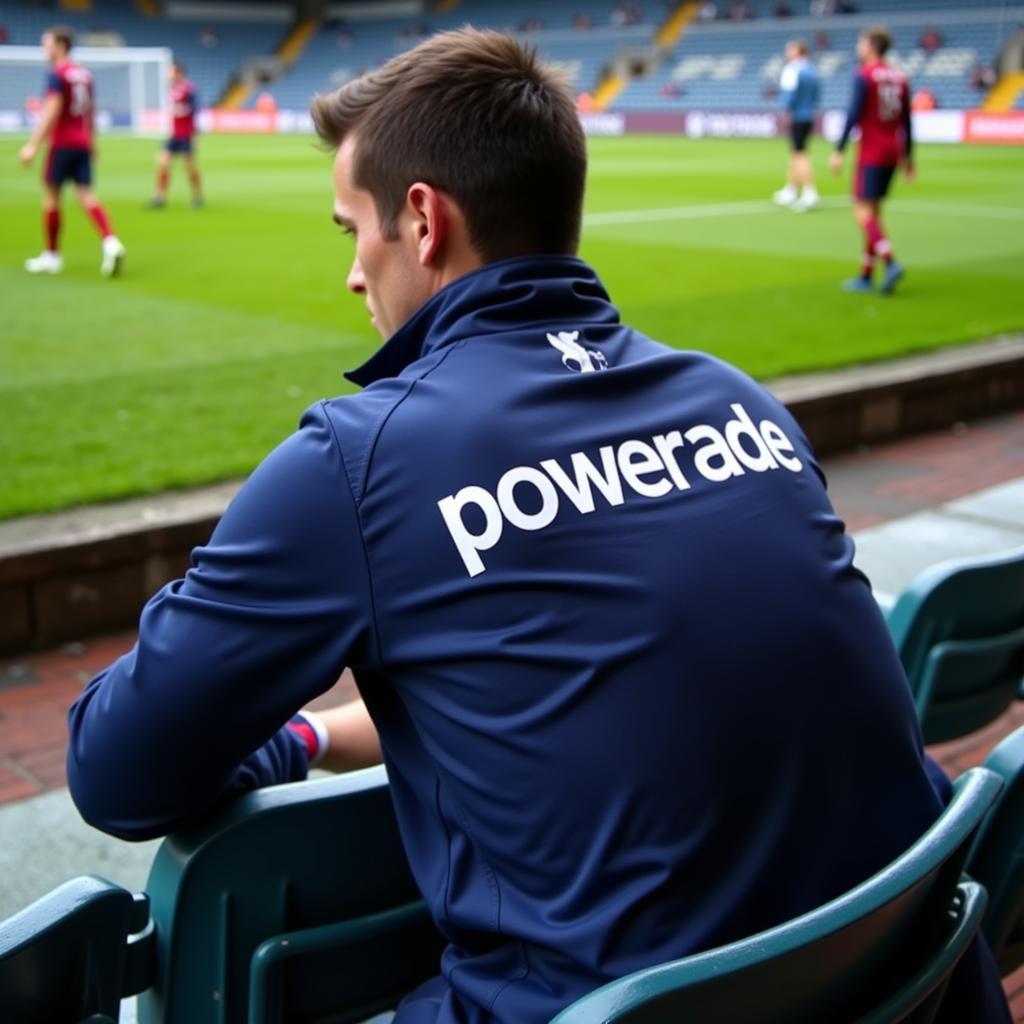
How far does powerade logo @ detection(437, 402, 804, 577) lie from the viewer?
143 centimetres

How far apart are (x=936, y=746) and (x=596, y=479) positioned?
2.07m

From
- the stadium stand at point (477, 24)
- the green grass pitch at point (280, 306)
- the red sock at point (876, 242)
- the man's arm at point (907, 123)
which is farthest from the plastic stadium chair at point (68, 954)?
the stadium stand at point (477, 24)

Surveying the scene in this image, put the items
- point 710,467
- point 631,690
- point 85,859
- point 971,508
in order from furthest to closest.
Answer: point 971,508, point 85,859, point 710,467, point 631,690

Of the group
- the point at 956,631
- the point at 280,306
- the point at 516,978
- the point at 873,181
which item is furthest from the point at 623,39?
the point at 516,978

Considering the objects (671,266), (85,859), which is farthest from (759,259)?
(85,859)

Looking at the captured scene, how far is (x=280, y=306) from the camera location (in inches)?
→ 398

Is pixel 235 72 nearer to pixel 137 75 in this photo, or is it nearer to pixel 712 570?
pixel 137 75

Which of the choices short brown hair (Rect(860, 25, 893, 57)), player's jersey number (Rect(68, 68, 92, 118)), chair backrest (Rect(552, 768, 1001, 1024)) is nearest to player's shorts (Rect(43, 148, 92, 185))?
player's jersey number (Rect(68, 68, 92, 118))

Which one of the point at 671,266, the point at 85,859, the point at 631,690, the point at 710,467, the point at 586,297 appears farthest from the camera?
the point at 671,266

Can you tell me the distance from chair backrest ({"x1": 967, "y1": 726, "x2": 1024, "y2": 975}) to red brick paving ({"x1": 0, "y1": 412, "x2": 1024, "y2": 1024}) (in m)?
1.04

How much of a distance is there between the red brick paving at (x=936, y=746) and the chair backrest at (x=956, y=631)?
419 millimetres

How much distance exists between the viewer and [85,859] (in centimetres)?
317

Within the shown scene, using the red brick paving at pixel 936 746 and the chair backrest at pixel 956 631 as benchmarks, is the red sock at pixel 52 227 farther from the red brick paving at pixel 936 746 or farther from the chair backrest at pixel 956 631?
the chair backrest at pixel 956 631

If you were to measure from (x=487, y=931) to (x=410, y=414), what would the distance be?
1.83 feet
